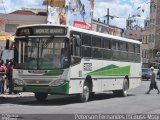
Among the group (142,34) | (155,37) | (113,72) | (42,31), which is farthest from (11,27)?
(142,34)

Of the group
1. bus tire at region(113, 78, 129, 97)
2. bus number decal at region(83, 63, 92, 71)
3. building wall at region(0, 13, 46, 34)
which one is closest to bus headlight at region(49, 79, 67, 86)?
bus number decal at region(83, 63, 92, 71)

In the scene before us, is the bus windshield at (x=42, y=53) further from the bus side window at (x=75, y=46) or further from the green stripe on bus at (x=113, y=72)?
the green stripe on bus at (x=113, y=72)

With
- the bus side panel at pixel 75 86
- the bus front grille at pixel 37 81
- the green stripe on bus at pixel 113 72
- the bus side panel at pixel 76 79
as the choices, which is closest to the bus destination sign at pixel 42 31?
the bus side panel at pixel 76 79

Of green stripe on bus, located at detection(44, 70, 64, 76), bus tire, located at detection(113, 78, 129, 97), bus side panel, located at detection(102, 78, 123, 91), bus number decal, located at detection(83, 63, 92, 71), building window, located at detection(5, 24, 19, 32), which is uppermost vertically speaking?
building window, located at detection(5, 24, 19, 32)

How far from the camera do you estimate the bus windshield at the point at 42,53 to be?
2083 cm

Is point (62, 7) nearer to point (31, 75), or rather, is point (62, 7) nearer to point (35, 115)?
point (31, 75)

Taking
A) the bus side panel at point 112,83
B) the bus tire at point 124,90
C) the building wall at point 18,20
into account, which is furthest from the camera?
the building wall at point 18,20

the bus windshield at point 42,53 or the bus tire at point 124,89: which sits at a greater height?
the bus windshield at point 42,53

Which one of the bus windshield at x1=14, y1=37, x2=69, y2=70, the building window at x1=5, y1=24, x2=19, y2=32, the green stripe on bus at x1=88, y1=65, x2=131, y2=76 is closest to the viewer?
the bus windshield at x1=14, y1=37, x2=69, y2=70

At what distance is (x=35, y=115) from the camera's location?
1650cm

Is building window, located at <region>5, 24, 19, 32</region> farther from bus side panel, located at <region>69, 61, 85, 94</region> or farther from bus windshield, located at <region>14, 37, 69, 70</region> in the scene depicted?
bus windshield, located at <region>14, 37, 69, 70</region>

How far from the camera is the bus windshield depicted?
820 inches

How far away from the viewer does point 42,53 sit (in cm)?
2095

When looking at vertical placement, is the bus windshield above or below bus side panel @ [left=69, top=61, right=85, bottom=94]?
above
